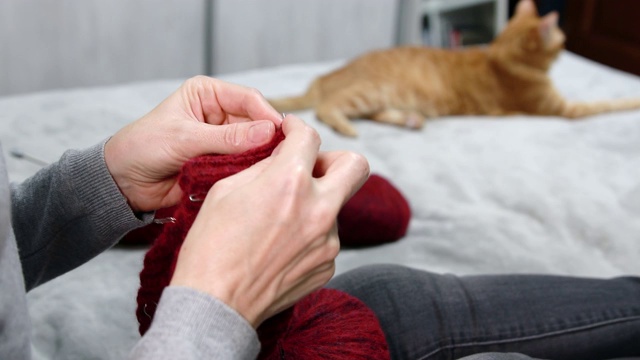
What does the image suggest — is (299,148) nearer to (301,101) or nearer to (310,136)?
(310,136)

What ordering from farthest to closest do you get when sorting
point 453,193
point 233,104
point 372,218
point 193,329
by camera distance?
point 453,193 < point 372,218 < point 233,104 < point 193,329

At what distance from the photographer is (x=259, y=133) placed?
20.4 inches

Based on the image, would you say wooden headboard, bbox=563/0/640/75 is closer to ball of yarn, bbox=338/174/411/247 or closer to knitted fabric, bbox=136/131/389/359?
ball of yarn, bbox=338/174/411/247

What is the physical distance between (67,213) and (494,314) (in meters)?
0.44

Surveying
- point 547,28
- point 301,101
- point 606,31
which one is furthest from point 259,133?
point 606,31

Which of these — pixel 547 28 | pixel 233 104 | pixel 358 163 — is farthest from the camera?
pixel 547 28

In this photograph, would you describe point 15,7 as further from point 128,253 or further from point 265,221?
point 265,221

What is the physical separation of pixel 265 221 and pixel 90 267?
0.51 meters

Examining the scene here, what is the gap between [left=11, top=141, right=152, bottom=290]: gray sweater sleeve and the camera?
0.58 m

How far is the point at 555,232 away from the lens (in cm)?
106

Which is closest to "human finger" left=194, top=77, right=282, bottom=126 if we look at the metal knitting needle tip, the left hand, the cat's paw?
the left hand

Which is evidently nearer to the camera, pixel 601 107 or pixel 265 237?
pixel 265 237

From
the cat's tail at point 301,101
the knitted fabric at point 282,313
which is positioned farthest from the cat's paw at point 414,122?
the knitted fabric at point 282,313

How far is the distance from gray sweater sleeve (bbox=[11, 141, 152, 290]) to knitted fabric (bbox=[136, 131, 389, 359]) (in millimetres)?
85
